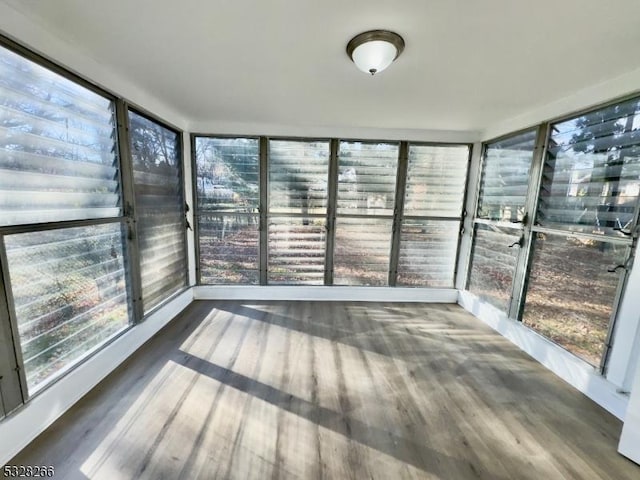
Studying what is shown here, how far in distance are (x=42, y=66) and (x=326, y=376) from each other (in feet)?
9.10

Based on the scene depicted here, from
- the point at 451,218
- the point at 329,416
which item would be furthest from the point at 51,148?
the point at 451,218

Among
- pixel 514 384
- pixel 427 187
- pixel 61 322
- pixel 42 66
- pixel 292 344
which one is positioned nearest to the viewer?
pixel 42 66

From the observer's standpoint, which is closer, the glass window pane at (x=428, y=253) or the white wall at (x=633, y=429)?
the white wall at (x=633, y=429)

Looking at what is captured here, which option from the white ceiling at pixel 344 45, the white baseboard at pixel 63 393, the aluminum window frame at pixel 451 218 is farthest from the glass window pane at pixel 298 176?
the white baseboard at pixel 63 393

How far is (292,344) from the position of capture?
8.55ft

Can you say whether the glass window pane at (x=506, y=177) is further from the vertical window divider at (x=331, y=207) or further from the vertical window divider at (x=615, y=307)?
the vertical window divider at (x=331, y=207)

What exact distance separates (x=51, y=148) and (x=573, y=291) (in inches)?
157

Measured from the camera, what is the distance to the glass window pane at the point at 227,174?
11.3ft

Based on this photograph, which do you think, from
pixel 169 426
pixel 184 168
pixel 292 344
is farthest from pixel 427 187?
pixel 169 426

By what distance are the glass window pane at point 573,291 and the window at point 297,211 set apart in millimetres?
2366

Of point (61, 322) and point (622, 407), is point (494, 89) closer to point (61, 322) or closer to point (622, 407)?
point (622, 407)

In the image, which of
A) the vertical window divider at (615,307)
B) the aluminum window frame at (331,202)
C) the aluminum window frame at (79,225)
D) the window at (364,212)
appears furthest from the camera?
the window at (364,212)

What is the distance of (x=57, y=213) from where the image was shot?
1.72 metres

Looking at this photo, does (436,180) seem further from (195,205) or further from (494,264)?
(195,205)
